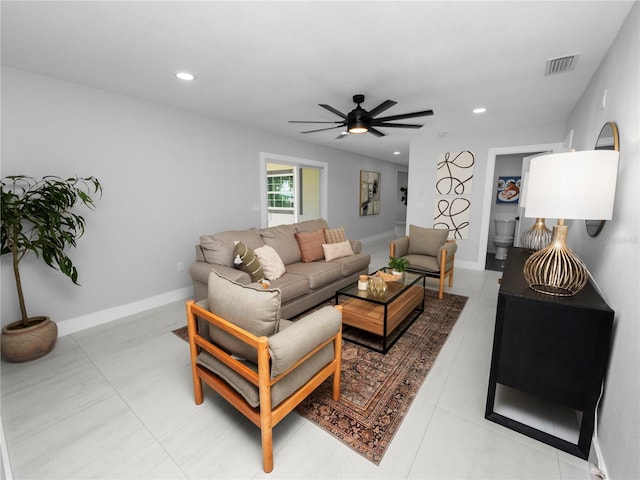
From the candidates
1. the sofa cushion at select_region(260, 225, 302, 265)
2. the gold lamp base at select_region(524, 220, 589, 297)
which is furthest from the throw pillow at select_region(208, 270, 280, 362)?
the sofa cushion at select_region(260, 225, 302, 265)

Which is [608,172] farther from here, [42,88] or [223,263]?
[42,88]

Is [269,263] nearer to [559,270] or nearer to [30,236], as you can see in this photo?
[30,236]

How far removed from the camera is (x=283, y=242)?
3.68 meters

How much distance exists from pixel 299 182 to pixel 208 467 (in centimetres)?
584

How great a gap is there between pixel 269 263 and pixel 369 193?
17.3ft

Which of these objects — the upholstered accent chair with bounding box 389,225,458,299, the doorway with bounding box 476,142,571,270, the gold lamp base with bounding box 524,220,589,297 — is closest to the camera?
the gold lamp base with bounding box 524,220,589,297

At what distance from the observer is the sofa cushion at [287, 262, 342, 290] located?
10.5 feet

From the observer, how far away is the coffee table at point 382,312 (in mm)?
2459

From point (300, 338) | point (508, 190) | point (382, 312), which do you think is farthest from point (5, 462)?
point (508, 190)

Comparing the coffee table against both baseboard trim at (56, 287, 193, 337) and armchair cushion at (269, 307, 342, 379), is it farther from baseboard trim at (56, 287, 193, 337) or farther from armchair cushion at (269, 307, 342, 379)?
baseboard trim at (56, 287, 193, 337)

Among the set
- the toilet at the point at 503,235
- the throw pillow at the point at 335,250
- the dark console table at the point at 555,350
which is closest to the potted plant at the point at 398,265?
the throw pillow at the point at 335,250

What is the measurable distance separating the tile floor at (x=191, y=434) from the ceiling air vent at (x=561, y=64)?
248cm

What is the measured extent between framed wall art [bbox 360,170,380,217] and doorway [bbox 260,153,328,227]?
59.1 inches

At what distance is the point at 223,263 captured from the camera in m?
3.05
